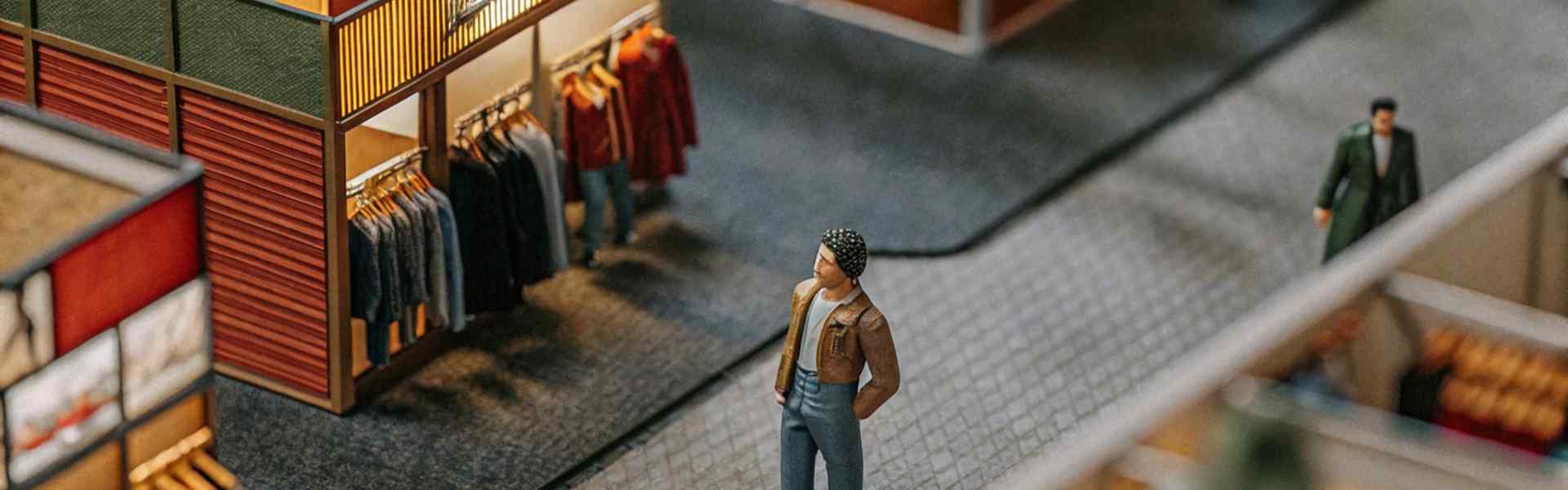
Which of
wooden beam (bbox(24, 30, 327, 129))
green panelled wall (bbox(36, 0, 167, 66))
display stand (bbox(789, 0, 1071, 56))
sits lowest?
display stand (bbox(789, 0, 1071, 56))

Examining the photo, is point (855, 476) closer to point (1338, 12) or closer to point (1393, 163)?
point (1393, 163)

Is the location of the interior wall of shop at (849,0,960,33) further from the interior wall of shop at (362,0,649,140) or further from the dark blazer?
the dark blazer

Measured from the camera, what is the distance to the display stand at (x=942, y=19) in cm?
1301

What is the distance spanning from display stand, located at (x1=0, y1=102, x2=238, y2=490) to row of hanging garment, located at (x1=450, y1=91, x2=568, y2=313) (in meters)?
2.82

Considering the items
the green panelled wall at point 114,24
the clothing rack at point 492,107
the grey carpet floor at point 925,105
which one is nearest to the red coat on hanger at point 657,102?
the grey carpet floor at point 925,105

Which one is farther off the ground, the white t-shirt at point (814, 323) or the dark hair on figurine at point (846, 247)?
the dark hair on figurine at point (846, 247)

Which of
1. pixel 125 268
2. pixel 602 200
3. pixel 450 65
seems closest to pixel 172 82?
pixel 450 65

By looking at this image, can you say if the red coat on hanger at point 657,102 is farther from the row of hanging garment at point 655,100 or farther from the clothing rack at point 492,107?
the clothing rack at point 492,107

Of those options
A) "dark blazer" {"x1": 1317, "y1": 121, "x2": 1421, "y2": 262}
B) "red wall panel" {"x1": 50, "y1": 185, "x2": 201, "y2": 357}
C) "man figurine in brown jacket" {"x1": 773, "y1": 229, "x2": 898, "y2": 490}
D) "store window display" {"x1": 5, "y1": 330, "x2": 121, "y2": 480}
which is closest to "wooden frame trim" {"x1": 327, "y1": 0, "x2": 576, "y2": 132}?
"man figurine in brown jacket" {"x1": 773, "y1": 229, "x2": 898, "y2": 490}

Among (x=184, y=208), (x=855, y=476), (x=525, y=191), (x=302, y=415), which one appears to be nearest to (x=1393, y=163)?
(x=855, y=476)

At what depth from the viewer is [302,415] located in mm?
9344

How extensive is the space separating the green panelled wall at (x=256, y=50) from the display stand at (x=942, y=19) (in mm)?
5154

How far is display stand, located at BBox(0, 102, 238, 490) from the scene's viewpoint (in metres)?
6.12

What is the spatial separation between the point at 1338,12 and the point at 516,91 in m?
5.88
